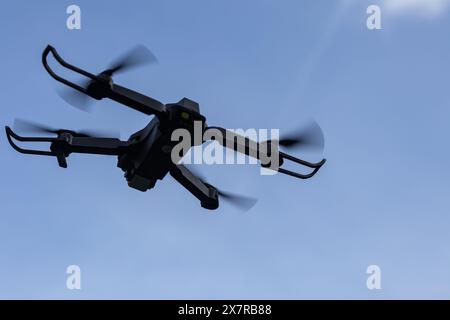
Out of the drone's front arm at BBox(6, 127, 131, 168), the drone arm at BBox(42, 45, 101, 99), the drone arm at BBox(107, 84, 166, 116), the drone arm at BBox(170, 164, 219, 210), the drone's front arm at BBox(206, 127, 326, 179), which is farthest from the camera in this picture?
the drone arm at BBox(170, 164, 219, 210)

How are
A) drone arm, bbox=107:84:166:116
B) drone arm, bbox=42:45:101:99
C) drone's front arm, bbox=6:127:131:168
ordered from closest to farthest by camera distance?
drone arm, bbox=42:45:101:99
drone arm, bbox=107:84:166:116
drone's front arm, bbox=6:127:131:168

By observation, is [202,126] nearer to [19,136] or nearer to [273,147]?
[273,147]

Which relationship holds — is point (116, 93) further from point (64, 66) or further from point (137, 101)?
point (64, 66)

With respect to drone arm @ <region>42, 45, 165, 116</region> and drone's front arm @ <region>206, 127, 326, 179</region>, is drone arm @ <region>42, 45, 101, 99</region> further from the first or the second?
drone's front arm @ <region>206, 127, 326, 179</region>

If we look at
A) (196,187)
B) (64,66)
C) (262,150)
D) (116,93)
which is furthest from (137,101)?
(262,150)

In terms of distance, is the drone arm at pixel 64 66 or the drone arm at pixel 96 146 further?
the drone arm at pixel 96 146

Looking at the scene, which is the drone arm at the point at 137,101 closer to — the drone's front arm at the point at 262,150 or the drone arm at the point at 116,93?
the drone arm at the point at 116,93

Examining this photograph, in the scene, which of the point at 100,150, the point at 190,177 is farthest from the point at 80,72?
the point at 190,177
